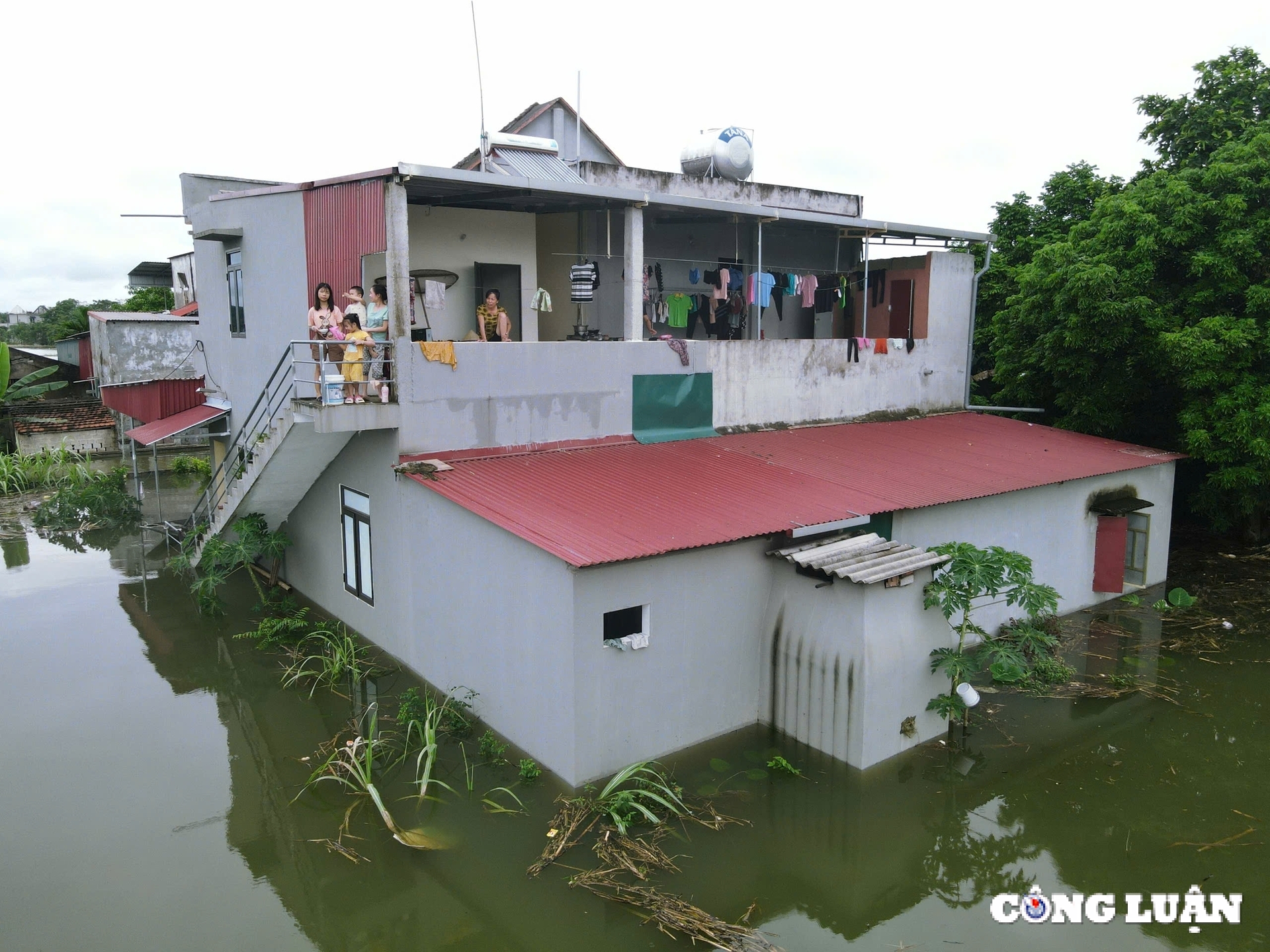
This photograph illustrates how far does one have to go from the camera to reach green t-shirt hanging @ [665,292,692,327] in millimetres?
14953

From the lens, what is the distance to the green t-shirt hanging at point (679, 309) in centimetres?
1495

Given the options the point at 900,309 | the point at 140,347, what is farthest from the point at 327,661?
the point at 140,347

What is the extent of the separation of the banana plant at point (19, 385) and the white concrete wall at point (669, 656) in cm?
2257

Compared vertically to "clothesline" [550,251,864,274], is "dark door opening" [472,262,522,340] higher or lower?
lower

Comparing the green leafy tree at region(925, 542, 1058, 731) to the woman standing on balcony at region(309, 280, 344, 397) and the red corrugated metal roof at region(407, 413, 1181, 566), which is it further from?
the woman standing on balcony at region(309, 280, 344, 397)

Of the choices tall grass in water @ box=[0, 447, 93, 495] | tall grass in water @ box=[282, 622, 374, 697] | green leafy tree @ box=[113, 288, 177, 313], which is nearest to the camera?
tall grass in water @ box=[282, 622, 374, 697]

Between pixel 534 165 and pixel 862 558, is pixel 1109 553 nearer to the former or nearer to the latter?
pixel 862 558

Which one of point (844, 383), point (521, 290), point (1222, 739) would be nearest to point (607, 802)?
point (1222, 739)

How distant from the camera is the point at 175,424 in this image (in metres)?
16.2

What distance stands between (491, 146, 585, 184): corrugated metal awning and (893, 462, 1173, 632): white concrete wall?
7.52 m

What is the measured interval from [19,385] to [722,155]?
22587 mm

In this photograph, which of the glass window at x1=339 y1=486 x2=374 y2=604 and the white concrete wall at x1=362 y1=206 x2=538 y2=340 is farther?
the white concrete wall at x1=362 y1=206 x2=538 y2=340

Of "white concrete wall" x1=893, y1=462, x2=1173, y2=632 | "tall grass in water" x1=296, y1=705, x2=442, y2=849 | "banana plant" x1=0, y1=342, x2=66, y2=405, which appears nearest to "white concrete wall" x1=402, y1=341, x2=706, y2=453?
"tall grass in water" x1=296, y1=705, x2=442, y2=849

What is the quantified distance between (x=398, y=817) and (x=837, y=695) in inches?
175
